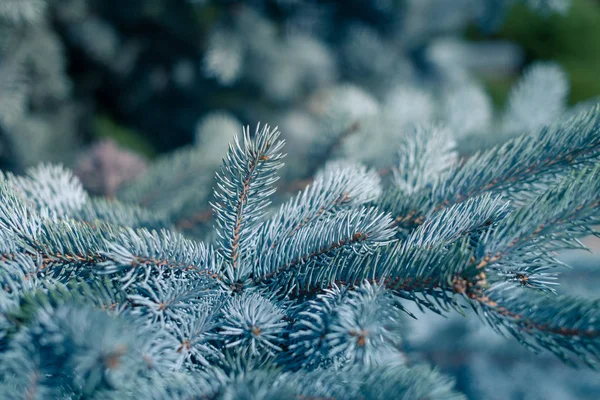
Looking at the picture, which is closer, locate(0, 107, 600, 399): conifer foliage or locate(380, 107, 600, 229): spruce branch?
locate(0, 107, 600, 399): conifer foliage

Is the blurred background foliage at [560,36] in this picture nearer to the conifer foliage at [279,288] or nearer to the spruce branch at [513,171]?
the spruce branch at [513,171]

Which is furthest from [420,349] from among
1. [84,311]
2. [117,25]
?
[117,25]

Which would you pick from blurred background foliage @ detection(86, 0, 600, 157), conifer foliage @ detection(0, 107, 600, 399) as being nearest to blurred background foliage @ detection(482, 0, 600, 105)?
blurred background foliage @ detection(86, 0, 600, 157)

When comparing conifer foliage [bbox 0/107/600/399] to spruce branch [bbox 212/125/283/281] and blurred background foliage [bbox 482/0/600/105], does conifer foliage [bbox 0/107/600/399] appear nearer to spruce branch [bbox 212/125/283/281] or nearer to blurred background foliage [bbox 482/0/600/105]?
spruce branch [bbox 212/125/283/281]

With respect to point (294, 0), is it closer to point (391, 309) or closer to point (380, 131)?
point (380, 131)

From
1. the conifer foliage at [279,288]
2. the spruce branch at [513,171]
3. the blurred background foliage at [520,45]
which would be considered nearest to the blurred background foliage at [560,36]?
the blurred background foliage at [520,45]

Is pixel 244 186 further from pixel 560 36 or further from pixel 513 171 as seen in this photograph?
pixel 560 36

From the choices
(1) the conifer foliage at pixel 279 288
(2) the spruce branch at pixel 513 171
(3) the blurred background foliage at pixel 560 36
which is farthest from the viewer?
(3) the blurred background foliage at pixel 560 36

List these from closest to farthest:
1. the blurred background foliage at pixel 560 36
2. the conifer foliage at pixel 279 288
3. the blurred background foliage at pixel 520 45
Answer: the conifer foliage at pixel 279 288 < the blurred background foliage at pixel 520 45 < the blurred background foliage at pixel 560 36

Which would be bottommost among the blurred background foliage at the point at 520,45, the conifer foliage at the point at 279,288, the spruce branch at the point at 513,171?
the conifer foliage at the point at 279,288
